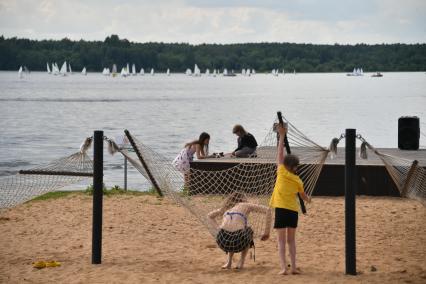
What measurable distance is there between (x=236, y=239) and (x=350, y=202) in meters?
1.32

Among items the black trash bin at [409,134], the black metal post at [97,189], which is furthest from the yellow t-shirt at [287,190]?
the black trash bin at [409,134]

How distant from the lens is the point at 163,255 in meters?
11.0

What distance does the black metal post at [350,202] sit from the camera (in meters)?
9.37

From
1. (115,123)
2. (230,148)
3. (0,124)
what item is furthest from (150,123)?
(230,148)

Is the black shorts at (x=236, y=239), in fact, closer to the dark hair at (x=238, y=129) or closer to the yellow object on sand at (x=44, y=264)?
the yellow object on sand at (x=44, y=264)

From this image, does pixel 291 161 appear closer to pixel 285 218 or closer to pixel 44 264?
pixel 285 218

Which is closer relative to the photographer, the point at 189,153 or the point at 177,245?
the point at 177,245

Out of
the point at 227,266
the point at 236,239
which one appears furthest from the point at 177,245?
the point at 236,239

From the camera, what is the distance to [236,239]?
9.66m

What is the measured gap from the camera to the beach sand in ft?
31.6

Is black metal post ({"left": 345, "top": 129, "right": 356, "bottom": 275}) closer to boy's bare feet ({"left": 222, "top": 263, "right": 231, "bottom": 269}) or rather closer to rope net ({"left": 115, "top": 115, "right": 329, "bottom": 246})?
boy's bare feet ({"left": 222, "top": 263, "right": 231, "bottom": 269})

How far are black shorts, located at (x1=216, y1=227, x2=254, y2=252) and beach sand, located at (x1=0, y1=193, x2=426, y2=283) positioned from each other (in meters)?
0.29

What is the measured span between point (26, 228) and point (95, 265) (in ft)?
10.7

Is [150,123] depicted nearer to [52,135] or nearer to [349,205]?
[52,135]
